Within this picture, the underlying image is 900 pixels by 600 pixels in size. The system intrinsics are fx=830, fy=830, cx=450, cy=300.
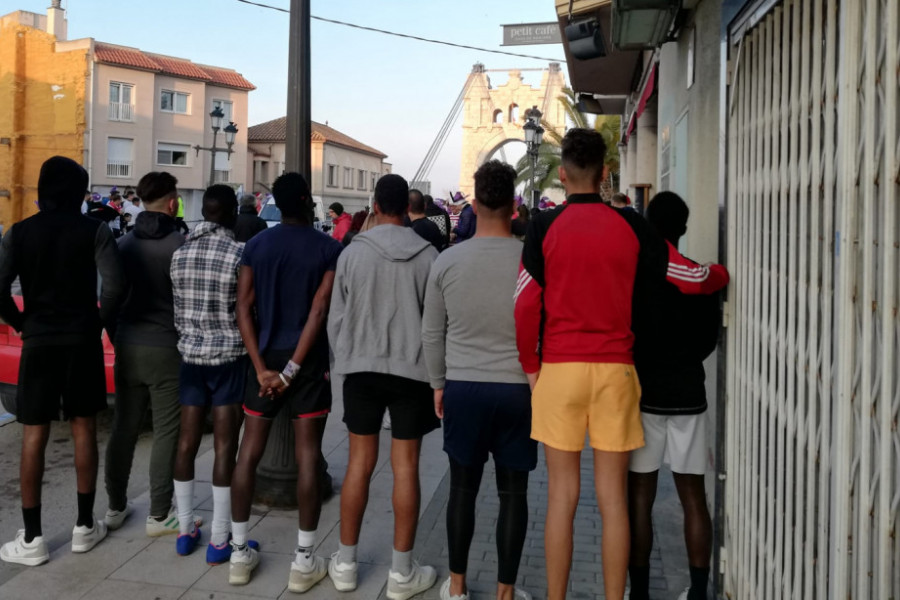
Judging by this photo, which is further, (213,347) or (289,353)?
(213,347)

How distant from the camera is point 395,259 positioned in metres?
3.93

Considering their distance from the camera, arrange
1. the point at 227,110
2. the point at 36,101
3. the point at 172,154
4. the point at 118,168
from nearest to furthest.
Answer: the point at 36,101 → the point at 118,168 → the point at 172,154 → the point at 227,110

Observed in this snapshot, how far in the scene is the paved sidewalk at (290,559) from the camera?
404 centimetres

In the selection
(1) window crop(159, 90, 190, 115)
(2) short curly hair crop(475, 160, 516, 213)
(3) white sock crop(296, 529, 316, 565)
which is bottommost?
(3) white sock crop(296, 529, 316, 565)

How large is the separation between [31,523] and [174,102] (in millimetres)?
46238

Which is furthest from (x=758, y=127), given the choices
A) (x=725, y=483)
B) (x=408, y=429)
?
(x=408, y=429)

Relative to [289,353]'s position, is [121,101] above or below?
above

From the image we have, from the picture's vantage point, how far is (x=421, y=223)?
7.08m

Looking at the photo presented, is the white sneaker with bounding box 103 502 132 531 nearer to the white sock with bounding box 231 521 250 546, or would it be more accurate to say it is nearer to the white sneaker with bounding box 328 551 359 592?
the white sock with bounding box 231 521 250 546

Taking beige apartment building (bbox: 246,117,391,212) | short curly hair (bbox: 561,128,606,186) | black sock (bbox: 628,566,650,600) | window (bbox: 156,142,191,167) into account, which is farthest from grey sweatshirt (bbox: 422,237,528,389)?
beige apartment building (bbox: 246,117,391,212)

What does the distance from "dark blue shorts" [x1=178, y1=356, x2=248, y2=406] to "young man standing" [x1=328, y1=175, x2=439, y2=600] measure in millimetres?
728

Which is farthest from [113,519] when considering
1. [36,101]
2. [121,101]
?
[36,101]

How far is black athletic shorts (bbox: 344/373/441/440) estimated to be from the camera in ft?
12.9

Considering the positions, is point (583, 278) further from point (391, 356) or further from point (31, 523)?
point (31, 523)
